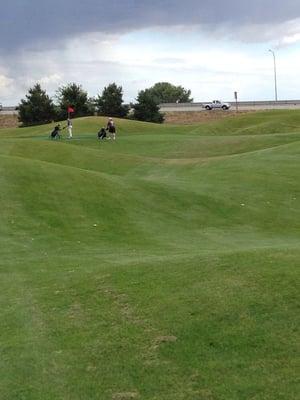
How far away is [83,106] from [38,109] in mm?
6415

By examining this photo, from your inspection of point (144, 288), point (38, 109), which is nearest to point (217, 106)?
point (38, 109)

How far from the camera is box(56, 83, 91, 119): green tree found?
8638cm

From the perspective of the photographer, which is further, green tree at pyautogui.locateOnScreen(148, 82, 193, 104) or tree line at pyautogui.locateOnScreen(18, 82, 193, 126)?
green tree at pyautogui.locateOnScreen(148, 82, 193, 104)

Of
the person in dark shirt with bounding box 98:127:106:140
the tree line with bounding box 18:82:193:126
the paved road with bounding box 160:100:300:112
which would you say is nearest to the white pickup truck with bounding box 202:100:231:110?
the paved road with bounding box 160:100:300:112

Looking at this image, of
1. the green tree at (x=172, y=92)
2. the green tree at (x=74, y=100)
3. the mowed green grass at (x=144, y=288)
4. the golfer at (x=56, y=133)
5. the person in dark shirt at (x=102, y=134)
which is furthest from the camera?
the green tree at (x=172, y=92)

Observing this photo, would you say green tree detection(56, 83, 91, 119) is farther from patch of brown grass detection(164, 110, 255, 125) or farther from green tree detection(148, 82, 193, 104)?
green tree detection(148, 82, 193, 104)

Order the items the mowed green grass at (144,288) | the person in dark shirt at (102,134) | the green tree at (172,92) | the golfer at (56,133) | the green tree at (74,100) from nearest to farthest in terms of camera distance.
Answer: the mowed green grass at (144,288)
the person in dark shirt at (102,134)
the golfer at (56,133)
the green tree at (74,100)
the green tree at (172,92)

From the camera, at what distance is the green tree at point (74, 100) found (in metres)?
86.4

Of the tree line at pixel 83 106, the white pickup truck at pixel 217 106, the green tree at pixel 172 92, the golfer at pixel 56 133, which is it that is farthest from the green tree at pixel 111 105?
the green tree at pixel 172 92

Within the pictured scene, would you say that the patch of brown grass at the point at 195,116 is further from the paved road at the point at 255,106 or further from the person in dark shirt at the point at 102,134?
the person in dark shirt at the point at 102,134

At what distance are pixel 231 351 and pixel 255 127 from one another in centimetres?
5618

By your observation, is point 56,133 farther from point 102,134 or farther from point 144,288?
point 144,288

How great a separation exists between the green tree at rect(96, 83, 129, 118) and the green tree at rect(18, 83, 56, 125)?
6.91 metres

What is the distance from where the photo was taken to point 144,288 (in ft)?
32.8
